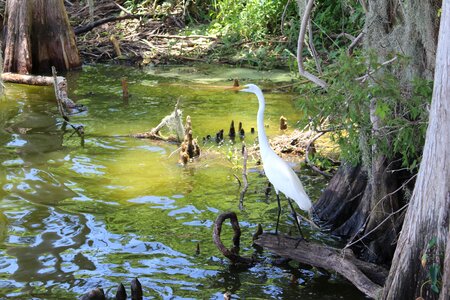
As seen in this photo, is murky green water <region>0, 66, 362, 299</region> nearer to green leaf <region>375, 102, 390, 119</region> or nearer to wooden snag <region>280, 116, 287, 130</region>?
wooden snag <region>280, 116, 287, 130</region>

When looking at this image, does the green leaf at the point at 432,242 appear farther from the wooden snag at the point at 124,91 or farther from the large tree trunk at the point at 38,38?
the large tree trunk at the point at 38,38

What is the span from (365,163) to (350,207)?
1042 mm

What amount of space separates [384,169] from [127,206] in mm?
2997

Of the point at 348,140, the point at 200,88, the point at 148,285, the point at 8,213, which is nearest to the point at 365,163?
the point at 348,140

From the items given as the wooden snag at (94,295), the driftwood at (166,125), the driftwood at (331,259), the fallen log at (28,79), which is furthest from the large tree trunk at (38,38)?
the wooden snag at (94,295)

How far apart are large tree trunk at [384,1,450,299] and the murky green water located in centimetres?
118

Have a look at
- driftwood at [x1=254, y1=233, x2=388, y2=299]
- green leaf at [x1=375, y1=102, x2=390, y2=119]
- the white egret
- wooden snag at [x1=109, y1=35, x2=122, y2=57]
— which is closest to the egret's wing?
the white egret

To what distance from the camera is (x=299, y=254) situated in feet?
21.3

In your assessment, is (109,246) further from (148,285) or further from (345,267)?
(345,267)

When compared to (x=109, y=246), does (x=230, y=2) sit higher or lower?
higher

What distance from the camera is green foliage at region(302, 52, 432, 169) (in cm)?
584

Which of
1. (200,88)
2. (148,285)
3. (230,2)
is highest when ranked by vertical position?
(230,2)

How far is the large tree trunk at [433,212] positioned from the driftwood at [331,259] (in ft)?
1.56

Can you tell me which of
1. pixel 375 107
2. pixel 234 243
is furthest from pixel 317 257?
pixel 375 107
